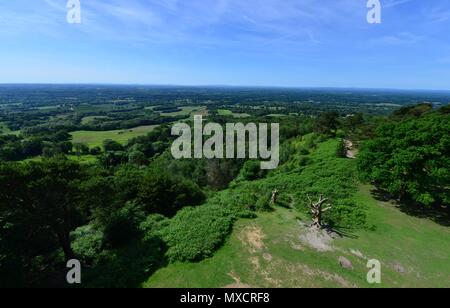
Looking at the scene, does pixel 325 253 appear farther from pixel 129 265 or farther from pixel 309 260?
pixel 129 265

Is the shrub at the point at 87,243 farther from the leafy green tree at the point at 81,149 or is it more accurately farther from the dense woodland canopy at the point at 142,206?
the leafy green tree at the point at 81,149

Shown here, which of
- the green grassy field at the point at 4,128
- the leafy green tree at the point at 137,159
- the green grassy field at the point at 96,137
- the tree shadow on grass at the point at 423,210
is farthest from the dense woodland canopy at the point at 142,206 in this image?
the green grassy field at the point at 4,128

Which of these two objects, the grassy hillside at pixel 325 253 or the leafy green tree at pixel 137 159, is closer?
the grassy hillside at pixel 325 253

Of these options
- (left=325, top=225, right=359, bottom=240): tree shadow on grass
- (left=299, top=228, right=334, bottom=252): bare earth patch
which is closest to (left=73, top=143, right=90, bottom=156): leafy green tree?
(left=299, top=228, right=334, bottom=252): bare earth patch

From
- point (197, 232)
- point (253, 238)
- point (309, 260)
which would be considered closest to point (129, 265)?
point (197, 232)

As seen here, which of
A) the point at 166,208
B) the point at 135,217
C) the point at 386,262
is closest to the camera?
the point at 386,262

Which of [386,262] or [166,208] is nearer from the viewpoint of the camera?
[386,262]

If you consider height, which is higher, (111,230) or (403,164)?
(403,164)

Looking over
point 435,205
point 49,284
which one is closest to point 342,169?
point 435,205

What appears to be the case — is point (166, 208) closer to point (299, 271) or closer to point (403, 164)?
point (299, 271)
